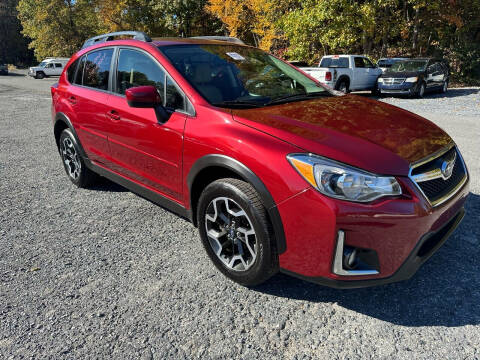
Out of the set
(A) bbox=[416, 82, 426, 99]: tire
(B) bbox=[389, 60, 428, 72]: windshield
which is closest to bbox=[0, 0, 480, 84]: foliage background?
(B) bbox=[389, 60, 428, 72]: windshield

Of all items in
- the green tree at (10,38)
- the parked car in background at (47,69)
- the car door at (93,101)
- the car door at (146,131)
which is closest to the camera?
the car door at (146,131)

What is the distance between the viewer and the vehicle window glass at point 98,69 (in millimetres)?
3773

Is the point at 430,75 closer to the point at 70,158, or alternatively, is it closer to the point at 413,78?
the point at 413,78

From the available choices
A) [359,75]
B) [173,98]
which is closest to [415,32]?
[359,75]

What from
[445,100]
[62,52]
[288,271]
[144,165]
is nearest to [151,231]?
[144,165]

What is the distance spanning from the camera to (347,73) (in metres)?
14.6

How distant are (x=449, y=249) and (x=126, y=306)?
258 cm

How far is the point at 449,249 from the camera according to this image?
3.05 m

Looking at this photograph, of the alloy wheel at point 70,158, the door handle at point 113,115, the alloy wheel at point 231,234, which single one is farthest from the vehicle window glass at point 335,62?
the alloy wheel at point 231,234

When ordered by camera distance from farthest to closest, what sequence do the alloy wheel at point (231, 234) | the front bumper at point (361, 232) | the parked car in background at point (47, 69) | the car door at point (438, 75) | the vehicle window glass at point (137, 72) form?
the parked car in background at point (47, 69) → the car door at point (438, 75) → the vehicle window glass at point (137, 72) → the alloy wheel at point (231, 234) → the front bumper at point (361, 232)

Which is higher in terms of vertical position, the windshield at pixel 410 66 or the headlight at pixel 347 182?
the windshield at pixel 410 66

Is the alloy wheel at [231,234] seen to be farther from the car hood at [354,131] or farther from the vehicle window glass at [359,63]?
the vehicle window glass at [359,63]

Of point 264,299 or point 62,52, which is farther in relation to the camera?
point 62,52

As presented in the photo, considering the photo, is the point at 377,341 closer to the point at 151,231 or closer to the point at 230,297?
the point at 230,297
